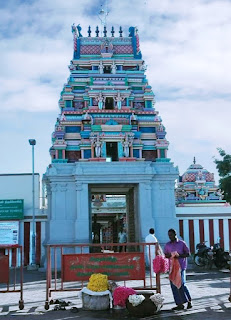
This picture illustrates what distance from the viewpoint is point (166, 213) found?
70.6 ft

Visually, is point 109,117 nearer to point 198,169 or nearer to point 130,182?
point 130,182

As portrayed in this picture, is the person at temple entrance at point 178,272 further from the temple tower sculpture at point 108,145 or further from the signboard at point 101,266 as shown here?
the temple tower sculpture at point 108,145

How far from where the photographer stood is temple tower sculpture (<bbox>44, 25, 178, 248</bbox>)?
21.2 m

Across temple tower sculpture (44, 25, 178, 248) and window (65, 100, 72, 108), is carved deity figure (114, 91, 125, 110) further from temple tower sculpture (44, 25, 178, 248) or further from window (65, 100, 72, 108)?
window (65, 100, 72, 108)

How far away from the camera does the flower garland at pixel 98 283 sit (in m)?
9.11

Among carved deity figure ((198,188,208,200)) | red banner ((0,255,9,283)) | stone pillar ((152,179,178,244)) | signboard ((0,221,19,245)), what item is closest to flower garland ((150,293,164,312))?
red banner ((0,255,9,283))

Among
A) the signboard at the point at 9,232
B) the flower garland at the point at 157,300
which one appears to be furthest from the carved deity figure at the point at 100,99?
the flower garland at the point at 157,300

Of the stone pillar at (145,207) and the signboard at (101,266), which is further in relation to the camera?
the stone pillar at (145,207)

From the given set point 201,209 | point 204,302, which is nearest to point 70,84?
point 201,209

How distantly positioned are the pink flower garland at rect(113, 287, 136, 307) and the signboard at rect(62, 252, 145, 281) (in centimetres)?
57

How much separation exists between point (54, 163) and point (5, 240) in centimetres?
594

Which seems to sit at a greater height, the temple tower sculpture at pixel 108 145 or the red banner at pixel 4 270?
the temple tower sculpture at pixel 108 145

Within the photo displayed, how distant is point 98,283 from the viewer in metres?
9.15

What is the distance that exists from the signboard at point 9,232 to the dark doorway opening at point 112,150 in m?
6.77
